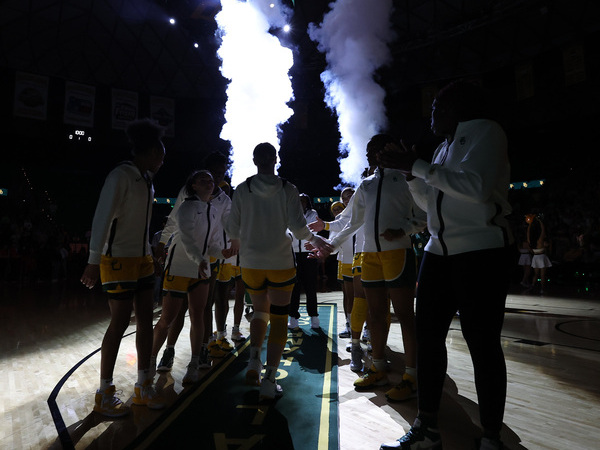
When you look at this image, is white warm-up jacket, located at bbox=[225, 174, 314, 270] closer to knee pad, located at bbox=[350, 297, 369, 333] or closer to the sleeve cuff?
knee pad, located at bbox=[350, 297, 369, 333]

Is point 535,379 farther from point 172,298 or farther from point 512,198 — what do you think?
point 512,198

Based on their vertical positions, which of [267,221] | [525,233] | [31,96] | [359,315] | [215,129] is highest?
[215,129]

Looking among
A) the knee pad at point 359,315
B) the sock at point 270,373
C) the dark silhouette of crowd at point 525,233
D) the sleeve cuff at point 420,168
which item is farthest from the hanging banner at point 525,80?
the sock at point 270,373

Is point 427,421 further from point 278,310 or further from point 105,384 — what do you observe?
point 105,384

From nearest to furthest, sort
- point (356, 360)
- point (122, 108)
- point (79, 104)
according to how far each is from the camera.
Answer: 1. point (356, 360)
2. point (79, 104)
3. point (122, 108)

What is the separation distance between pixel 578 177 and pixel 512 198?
10.3ft

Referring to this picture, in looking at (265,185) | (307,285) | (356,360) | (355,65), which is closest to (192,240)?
(265,185)

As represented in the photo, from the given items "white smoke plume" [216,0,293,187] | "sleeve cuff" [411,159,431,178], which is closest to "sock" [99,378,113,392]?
"sleeve cuff" [411,159,431,178]

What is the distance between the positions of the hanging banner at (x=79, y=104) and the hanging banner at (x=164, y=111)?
299 cm

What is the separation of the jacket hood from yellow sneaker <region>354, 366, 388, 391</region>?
1615mm

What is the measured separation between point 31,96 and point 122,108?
13.0ft

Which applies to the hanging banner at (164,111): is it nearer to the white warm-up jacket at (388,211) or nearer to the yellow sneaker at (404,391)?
the white warm-up jacket at (388,211)

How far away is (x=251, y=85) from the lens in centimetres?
767

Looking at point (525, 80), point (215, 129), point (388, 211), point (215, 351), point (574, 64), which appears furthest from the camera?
point (215, 129)
